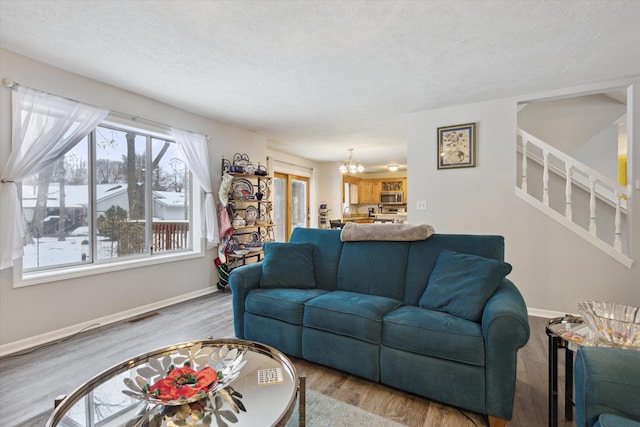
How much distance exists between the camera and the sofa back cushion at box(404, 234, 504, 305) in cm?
215

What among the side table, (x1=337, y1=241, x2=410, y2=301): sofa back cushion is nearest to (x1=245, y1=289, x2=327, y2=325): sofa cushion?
(x1=337, y1=241, x2=410, y2=301): sofa back cushion

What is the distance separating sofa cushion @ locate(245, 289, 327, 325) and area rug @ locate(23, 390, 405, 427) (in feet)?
1.90

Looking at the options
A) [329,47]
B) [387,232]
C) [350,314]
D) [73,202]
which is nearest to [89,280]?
[73,202]

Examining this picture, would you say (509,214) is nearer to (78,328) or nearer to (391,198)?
(78,328)

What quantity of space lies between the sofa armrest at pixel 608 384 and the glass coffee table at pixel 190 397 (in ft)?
3.37

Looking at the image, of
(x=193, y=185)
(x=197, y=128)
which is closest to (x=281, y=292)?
(x=193, y=185)

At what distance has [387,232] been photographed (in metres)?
2.47

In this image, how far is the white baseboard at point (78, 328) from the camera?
246 centimetres

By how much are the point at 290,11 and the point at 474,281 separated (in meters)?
2.16

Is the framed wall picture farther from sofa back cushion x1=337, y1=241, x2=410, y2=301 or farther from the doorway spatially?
the doorway

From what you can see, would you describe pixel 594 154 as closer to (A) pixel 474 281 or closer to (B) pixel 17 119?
(A) pixel 474 281

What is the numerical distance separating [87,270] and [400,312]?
10.0 ft

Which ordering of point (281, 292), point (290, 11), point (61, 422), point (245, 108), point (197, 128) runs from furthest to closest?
point (197, 128) → point (245, 108) → point (281, 292) → point (290, 11) → point (61, 422)

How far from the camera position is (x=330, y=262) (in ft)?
8.73
